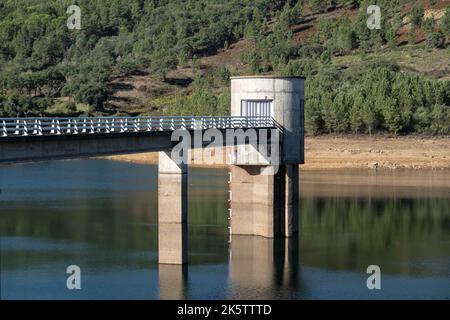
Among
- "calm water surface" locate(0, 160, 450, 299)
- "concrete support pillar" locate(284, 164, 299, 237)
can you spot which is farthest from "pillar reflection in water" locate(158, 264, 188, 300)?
"concrete support pillar" locate(284, 164, 299, 237)

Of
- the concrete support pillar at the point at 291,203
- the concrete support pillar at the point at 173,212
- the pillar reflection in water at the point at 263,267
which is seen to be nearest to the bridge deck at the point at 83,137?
the concrete support pillar at the point at 173,212

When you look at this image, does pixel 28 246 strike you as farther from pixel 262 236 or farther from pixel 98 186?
pixel 98 186

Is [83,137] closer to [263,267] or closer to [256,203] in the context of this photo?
[263,267]

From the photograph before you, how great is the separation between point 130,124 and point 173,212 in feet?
17.7

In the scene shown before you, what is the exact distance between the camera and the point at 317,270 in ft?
195

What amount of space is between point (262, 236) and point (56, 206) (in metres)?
20.0

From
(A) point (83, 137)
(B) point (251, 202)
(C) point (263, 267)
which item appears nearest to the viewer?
(A) point (83, 137)

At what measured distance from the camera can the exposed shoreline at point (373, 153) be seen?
405 feet

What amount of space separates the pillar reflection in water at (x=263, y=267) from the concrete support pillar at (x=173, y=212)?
10.3ft

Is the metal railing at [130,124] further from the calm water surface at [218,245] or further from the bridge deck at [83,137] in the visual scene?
the calm water surface at [218,245]

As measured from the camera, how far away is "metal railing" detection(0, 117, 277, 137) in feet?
167

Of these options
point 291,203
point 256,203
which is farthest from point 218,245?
point 291,203

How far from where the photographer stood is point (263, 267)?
2405 inches
